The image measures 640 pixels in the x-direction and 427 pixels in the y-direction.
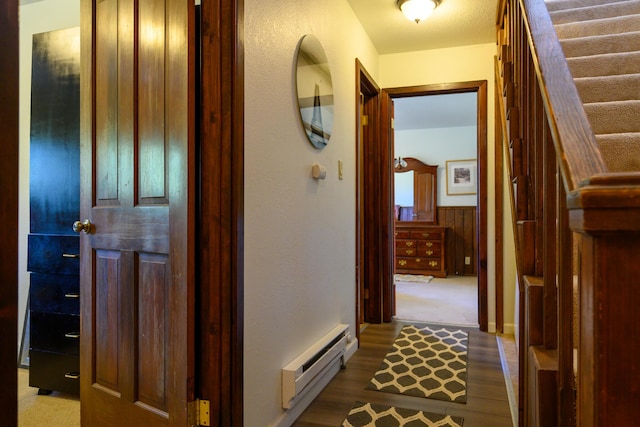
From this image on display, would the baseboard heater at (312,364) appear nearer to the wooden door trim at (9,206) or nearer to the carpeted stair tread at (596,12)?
the wooden door trim at (9,206)

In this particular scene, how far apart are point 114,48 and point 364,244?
257cm

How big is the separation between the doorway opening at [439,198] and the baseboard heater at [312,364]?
315cm

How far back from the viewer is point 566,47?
2.18 metres

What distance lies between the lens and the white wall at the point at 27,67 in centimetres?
265

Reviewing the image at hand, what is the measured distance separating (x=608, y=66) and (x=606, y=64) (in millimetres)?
13

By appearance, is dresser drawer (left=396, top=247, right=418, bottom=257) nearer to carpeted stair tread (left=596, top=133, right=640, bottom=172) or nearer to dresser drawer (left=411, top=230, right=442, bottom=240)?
dresser drawer (left=411, top=230, right=442, bottom=240)

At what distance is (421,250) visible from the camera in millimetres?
6172

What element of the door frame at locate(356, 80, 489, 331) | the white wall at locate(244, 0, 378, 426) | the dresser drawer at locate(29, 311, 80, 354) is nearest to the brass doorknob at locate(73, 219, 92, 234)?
the dresser drawer at locate(29, 311, 80, 354)

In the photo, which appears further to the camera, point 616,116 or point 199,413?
point 616,116

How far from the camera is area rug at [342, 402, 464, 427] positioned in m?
1.85

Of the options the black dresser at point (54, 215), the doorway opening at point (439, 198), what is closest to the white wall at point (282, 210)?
the black dresser at point (54, 215)

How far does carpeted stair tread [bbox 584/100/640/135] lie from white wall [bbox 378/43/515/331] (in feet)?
5.59

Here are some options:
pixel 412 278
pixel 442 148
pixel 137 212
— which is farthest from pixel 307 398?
pixel 442 148

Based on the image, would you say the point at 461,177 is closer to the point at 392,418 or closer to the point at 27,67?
the point at 392,418
